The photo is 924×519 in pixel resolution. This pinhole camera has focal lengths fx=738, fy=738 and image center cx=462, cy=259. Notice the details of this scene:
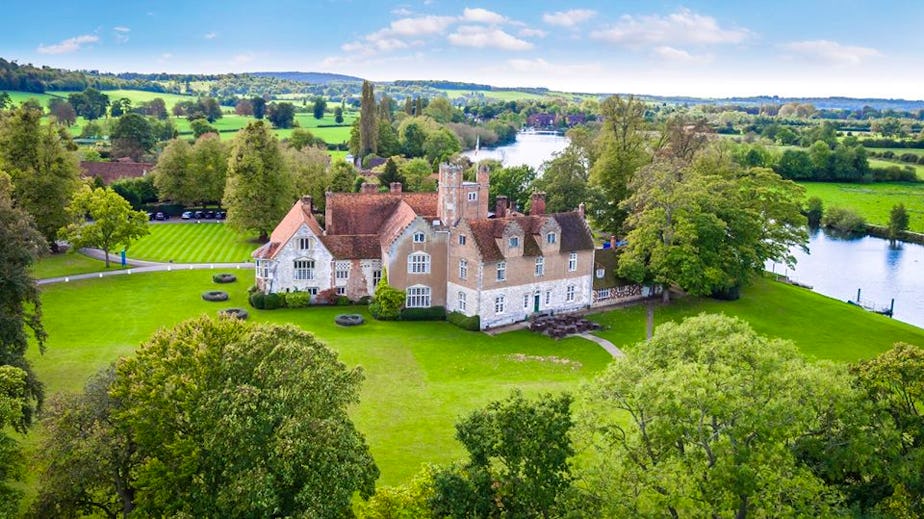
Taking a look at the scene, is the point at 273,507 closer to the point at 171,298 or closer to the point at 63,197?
the point at 171,298

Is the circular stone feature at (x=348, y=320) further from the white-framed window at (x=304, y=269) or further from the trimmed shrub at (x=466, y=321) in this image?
the trimmed shrub at (x=466, y=321)

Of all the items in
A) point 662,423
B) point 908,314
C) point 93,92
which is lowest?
point 908,314

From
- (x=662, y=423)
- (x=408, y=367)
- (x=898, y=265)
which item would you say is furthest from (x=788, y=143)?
(x=662, y=423)

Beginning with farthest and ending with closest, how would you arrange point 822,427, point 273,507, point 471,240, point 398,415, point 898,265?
point 898,265 → point 471,240 → point 398,415 → point 822,427 → point 273,507

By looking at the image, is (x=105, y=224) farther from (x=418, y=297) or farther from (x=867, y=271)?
(x=867, y=271)

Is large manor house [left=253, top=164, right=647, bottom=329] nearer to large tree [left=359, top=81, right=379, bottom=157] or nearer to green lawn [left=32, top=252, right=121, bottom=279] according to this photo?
green lawn [left=32, top=252, right=121, bottom=279]
